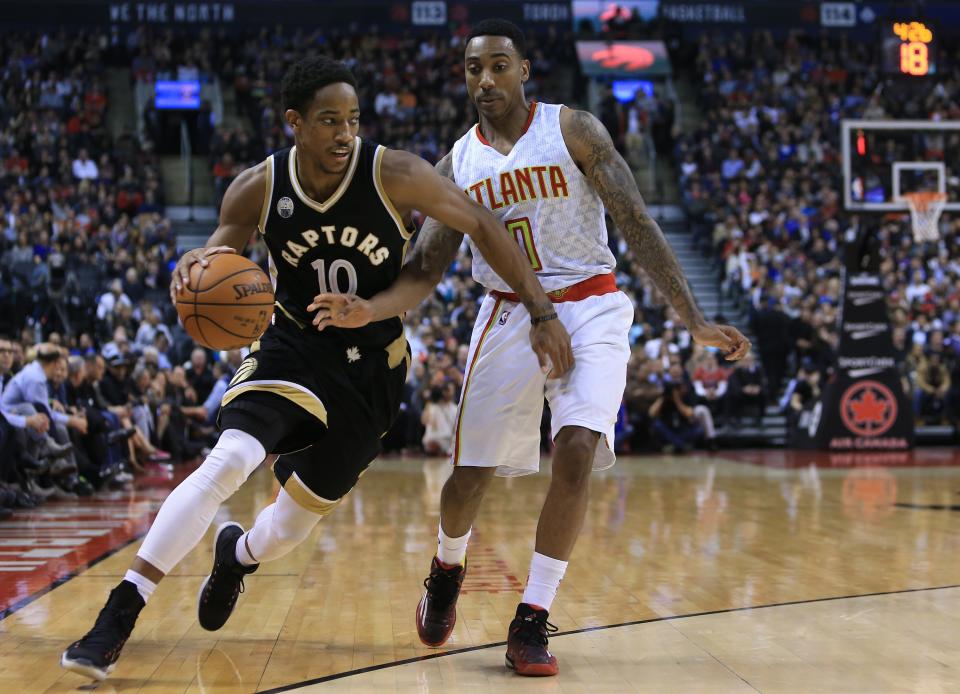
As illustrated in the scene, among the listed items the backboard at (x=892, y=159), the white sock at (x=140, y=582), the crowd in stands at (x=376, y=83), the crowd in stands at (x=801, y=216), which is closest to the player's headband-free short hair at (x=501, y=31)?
the white sock at (x=140, y=582)

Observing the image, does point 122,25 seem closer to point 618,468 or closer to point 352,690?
point 618,468

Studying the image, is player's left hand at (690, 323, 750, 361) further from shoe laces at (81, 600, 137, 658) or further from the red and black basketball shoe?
shoe laces at (81, 600, 137, 658)

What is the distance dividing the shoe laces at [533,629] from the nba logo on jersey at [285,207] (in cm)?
162

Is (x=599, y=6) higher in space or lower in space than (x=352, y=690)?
higher

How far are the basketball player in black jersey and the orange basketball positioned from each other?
6 cm

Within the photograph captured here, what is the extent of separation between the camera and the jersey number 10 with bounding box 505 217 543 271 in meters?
4.39

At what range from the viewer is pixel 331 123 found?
399 cm

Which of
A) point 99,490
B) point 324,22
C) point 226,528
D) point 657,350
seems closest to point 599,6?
point 324,22

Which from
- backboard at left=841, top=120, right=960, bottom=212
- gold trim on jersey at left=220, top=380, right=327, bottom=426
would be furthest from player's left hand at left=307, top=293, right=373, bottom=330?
backboard at left=841, top=120, right=960, bottom=212

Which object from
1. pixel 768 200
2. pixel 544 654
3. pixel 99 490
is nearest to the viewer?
pixel 544 654

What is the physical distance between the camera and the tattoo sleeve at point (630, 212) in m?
4.27

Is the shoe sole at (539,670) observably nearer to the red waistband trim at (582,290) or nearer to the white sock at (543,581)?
the white sock at (543,581)

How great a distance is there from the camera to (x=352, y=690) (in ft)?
11.6

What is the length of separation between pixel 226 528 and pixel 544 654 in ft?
4.58
